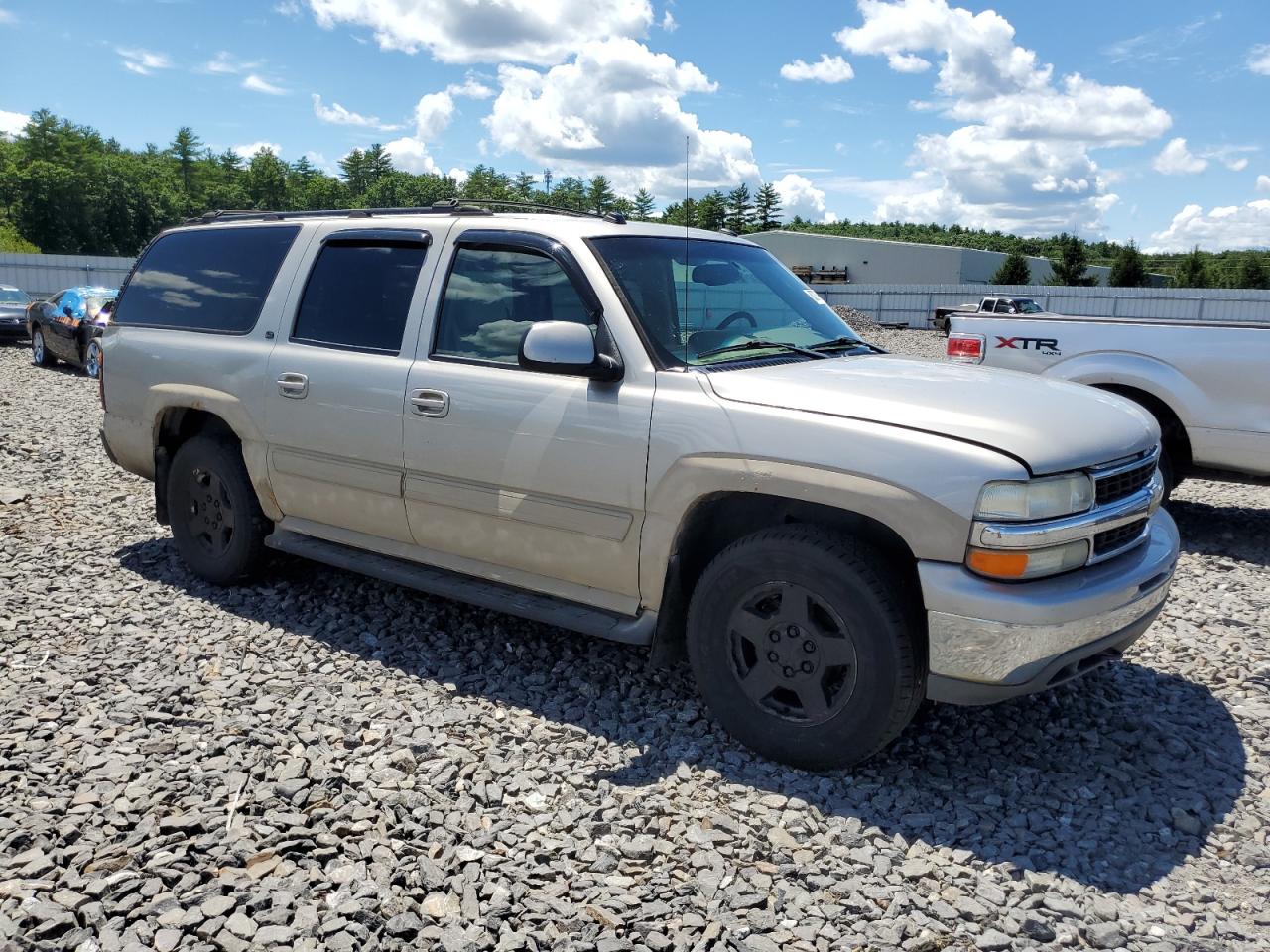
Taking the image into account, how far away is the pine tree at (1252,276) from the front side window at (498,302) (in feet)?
243

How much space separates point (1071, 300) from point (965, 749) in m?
37.3

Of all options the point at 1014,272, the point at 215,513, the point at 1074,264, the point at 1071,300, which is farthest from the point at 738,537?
the point at 1074,264

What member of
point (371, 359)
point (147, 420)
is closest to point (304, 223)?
point (371, 359)

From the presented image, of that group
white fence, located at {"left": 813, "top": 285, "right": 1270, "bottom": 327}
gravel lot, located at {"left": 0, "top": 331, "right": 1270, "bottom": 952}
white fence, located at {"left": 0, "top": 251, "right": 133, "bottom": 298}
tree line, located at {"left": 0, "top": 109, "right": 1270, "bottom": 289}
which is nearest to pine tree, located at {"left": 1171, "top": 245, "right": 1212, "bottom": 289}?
tree line, located at {"left": 0, "top": 109, "right": 1270, "bottom": 289}

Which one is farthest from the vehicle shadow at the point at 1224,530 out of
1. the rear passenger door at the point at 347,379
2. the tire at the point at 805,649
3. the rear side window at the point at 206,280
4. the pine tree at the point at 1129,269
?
the pine tree at the point at 1129,269

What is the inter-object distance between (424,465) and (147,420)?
2.33m

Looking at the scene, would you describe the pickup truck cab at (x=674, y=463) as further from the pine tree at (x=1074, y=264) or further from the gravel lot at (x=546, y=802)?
the pine tree at (x=1074, y=264)

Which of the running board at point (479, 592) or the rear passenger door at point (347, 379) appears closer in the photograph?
the running board at point (479, 592)

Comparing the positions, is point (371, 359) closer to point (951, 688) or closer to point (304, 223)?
point (304, 223)

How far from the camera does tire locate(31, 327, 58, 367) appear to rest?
1783 centimetres

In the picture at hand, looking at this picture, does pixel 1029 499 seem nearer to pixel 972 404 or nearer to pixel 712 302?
pixel 972 404

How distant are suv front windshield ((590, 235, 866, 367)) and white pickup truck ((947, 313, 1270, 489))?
3.39 meters

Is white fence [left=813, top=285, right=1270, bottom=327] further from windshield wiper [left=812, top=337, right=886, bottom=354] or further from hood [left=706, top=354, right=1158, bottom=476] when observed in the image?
hood [left=706, top=354, right=1158, bottom=476]

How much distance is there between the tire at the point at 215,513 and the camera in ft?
17.5
